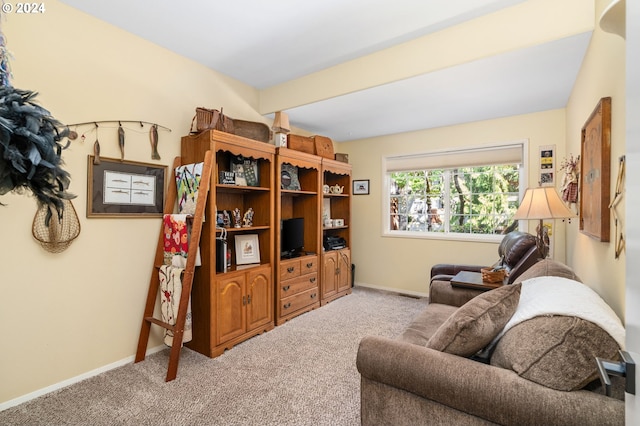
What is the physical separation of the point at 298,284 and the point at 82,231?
2102mm

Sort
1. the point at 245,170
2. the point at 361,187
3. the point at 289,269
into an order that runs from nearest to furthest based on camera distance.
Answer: the point at 245,170 < the point at 289,269 < the point at 361,187

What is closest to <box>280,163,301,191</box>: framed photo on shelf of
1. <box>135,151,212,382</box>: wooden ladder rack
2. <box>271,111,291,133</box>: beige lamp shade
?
<box>271,111,291,133</box>: beige lamp shade

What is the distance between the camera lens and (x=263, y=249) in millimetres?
3205

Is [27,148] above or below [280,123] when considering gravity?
below

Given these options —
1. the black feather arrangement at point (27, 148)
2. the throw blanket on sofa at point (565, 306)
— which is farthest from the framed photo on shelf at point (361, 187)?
the black feather arrangement at point (27, 148)

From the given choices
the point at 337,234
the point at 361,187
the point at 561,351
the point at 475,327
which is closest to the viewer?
the point at 561,351

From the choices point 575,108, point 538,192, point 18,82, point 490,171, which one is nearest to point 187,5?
point 18,82

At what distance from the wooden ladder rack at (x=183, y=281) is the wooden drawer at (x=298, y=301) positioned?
1197 mm

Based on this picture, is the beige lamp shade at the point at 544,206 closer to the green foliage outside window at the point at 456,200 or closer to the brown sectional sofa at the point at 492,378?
the brown sectional sofa at the point at 492,378

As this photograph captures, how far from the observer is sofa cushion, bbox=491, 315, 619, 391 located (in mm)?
1033

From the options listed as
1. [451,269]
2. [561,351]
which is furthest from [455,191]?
[561,351]

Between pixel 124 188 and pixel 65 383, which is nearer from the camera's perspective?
pixel 65 383

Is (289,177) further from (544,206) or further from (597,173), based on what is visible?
(597,173)

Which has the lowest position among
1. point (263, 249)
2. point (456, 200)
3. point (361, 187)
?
point (263, 249)
